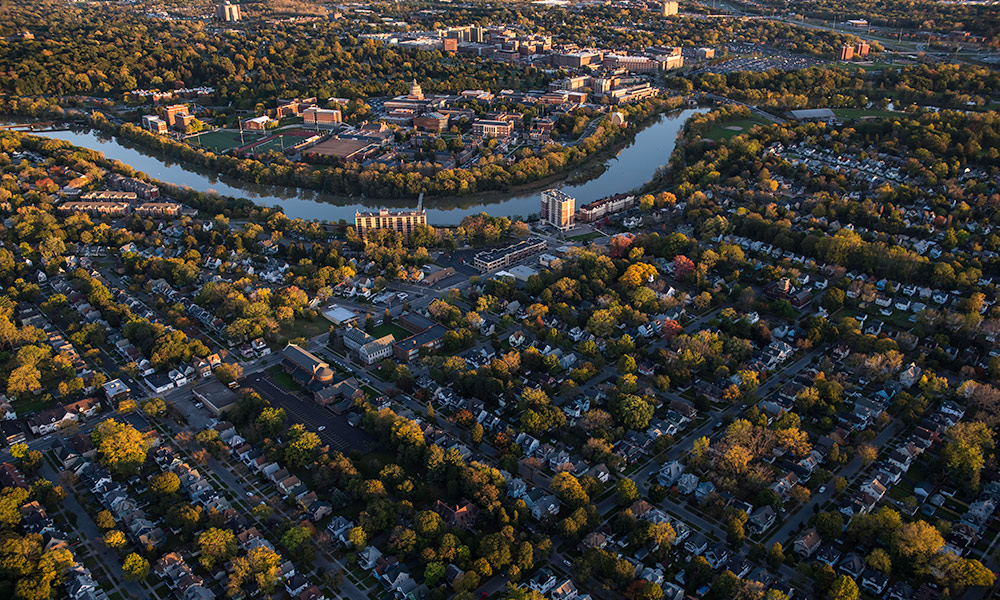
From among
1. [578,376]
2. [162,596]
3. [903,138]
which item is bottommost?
[162,596]

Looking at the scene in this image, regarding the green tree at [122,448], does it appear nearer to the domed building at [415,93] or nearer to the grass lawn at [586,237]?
the grass lawn at [586,237]

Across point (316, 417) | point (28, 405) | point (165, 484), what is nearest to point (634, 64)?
point (316, 417)

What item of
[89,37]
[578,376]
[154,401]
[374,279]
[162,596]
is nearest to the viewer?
[162,596]

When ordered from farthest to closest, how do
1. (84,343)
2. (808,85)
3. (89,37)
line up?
(89,37), (808,85), (84,343)

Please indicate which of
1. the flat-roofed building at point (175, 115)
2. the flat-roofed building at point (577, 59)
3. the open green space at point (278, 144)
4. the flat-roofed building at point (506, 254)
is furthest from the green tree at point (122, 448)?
the flat-roofed building at point (577, 59)

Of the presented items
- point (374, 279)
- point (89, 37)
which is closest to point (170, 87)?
point (89, 37)

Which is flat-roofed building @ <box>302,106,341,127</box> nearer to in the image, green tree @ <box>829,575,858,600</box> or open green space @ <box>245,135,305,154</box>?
open green space @ <box>245,135,305,154</box>

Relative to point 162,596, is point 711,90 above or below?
above

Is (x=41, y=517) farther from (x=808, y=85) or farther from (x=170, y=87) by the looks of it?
(x=808, y=85)
